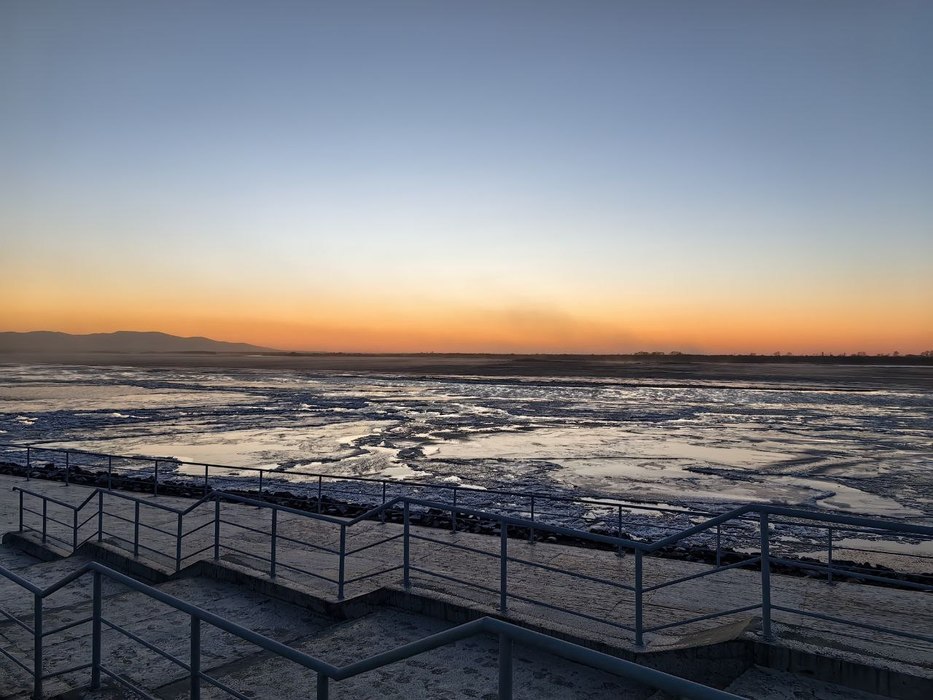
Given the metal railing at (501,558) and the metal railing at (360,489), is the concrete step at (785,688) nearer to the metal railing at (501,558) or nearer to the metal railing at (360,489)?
the metal railing at (501,558)

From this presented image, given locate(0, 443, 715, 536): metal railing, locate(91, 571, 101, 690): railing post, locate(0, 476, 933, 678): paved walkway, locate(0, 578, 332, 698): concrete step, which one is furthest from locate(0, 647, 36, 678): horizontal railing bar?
locate(0, 443, 715, 536): metal railing

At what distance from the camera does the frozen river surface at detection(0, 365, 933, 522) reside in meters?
22.4

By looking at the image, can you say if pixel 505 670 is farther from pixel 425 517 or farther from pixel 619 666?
pixel 425 517

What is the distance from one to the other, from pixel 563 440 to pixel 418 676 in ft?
93.0

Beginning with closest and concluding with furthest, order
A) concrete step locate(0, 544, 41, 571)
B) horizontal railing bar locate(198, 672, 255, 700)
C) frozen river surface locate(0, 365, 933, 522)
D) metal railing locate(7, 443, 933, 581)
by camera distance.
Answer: horizontal railing bar locate(198, 672, 255, 700), concrete step locate(0, 544, 41, 571), metal railing locate(7, 443, 933, 581), frozen river surface locate(0, 365, 933, 522)

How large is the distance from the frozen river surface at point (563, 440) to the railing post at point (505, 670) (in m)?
17.0

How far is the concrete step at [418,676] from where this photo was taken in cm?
595

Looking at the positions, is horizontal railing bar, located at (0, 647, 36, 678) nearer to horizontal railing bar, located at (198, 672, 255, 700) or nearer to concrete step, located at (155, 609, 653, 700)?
concrete step, located at (155, 609, 653, 700)

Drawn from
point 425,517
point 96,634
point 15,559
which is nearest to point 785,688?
point 96,634

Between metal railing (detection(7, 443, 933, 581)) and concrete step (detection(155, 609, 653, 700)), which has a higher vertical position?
concrete step (detection(155, 609, 653, 700))

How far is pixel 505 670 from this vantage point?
10.6 ft

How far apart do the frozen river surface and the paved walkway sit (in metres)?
8.93

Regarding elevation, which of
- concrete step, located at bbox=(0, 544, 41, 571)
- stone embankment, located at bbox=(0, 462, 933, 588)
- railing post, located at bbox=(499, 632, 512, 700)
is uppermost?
railing post, located at bbox=(499, 632, 512, 700)

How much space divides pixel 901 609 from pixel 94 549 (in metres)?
12.2
